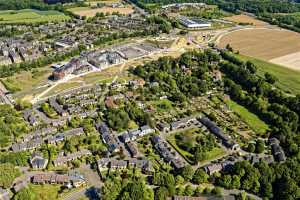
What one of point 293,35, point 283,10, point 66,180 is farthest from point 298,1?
point 66,180

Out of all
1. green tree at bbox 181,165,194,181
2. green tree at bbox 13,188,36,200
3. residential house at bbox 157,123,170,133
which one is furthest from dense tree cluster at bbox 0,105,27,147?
green tree at bbox 181,165,194,181

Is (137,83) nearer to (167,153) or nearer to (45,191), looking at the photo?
(167,153)

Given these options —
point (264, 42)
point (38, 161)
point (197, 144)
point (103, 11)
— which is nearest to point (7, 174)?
point (38, 161)

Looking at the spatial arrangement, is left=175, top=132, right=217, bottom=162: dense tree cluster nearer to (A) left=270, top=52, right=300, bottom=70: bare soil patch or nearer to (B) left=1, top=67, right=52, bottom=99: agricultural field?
(B) left=1, top=67, right=52, bottom=99: agricultural field

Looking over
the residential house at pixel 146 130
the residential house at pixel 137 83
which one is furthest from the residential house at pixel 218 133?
the residential house at pixel 137 83

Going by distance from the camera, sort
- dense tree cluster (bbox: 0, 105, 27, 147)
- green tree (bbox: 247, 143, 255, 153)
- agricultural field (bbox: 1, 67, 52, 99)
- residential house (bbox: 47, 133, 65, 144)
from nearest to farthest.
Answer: green tree (bbox: 247, 143, 255, 153), residential house (bbox: 47, 133, 65, 144), dense tree cluster (bbox: 0, 105, 27, 147), agricultural field (bbox: 1, 67, 52, 99)

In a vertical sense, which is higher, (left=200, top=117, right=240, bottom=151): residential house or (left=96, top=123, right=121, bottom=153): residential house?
(left=200, top=117, right=240, bottom=151): residential house
